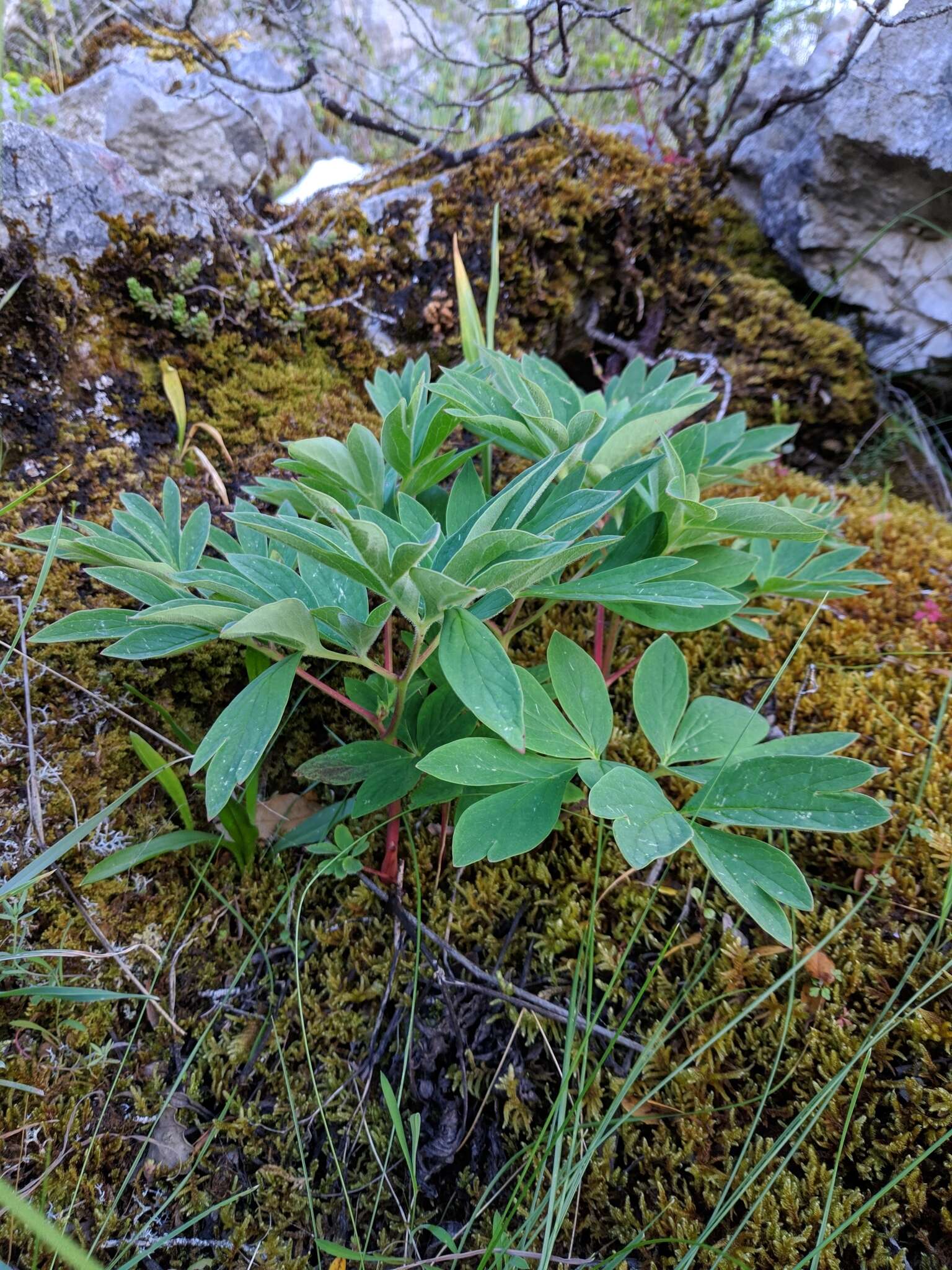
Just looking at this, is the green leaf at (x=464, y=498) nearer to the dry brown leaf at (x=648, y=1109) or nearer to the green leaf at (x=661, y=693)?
the green leaf at (x=661, y=693)

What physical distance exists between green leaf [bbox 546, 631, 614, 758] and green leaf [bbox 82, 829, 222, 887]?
78 centimetres

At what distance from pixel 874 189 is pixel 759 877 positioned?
306 centimetres

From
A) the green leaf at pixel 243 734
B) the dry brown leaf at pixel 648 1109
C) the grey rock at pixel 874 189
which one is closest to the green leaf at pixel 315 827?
the green leaf at pixel 243 734

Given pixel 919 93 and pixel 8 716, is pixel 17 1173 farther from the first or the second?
pixel 919 93

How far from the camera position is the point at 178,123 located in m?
2.83

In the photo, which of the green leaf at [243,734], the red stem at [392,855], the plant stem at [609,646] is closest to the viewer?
the green leaf at [243,734]

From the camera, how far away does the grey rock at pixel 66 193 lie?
1.86m

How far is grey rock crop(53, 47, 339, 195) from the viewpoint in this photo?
9.15 feet

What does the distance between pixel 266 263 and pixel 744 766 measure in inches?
87.0

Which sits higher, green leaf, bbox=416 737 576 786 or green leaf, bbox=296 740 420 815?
green leaf, bbox=416 737 576 786

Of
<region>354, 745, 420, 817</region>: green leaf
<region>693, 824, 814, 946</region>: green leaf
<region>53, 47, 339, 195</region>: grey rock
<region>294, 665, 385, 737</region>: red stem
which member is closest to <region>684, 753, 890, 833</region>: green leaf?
<region>693, 824, 814, 946</region>: green leaf

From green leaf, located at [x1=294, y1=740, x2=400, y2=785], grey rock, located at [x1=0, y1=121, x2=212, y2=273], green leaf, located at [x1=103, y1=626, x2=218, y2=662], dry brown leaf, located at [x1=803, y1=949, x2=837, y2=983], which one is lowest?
green leaf, located at [x1=294, y1=740, x2=400, y2=785]

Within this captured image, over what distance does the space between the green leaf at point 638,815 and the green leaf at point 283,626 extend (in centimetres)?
47

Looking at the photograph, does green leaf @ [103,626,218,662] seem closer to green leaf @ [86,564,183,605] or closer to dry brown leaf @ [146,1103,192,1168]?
green leaf @ [86,564,183,605]
